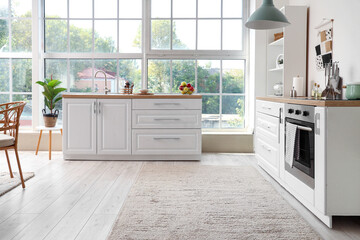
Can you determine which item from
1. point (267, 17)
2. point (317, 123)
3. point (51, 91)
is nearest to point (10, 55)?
point (51, 91)

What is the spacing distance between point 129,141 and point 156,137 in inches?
13.2

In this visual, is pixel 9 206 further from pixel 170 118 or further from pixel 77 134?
pixel 170 118

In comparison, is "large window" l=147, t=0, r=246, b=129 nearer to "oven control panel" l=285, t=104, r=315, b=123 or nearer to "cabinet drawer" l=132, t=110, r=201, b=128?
"cabinet drawer" l=132, t=110, r=201, b=128

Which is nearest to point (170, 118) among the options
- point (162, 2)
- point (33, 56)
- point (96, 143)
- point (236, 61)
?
point (96, 143)

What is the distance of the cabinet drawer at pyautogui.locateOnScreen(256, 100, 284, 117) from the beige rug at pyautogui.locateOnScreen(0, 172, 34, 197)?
2444mm

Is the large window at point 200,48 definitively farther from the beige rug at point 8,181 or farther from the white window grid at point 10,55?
the beige rug at point 8,181

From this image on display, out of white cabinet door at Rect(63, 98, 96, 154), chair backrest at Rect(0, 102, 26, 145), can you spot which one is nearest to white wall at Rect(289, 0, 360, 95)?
white cabinet door at Rect(63, 98, 96, 154)

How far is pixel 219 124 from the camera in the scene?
18.0 ft

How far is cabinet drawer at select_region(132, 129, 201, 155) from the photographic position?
183 inches

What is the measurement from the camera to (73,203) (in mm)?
2887

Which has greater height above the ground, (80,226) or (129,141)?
(129,141)

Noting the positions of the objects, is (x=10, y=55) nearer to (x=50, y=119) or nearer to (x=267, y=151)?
(x=50, y=119)

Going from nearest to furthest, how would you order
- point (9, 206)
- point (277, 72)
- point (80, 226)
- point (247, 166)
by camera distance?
point (80, 226) → point (9, 206) → point (247, 166) → point (277, 72)

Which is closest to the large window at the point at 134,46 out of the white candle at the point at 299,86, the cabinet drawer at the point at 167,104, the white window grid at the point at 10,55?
the white window grid at the point at 10,55
